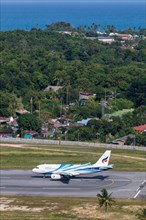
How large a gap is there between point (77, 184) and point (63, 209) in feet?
43.3

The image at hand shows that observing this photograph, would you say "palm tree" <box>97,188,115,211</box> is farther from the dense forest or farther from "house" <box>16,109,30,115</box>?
"house" <box>16,109,30,115</box>

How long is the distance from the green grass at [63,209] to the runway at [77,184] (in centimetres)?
328

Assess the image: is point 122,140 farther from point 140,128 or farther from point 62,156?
point 62,156

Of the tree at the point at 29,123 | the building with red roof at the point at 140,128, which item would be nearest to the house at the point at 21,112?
the tree at the point at 29,123

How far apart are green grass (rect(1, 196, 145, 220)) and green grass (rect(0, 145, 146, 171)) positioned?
1796 cm

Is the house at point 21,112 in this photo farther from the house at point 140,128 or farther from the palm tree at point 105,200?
the palm tree at point 105,200

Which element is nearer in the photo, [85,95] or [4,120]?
[4,120]

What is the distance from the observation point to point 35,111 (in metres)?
147

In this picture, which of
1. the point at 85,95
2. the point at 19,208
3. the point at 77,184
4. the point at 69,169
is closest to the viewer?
the point at 19,208

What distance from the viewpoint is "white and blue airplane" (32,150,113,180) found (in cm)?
9219

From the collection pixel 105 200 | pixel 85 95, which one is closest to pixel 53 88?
pixel 85 95

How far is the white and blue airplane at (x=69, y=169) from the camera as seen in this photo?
9219cm

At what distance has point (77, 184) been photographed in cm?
9050

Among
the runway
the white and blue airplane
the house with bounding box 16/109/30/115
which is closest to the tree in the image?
the house with bounding box 16/109/30/115
